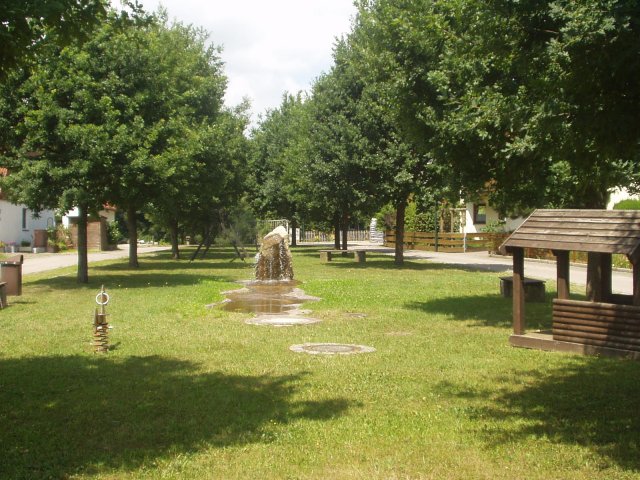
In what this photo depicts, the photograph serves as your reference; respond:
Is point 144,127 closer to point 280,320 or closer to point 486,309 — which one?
point 280,320

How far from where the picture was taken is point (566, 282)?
10.5m

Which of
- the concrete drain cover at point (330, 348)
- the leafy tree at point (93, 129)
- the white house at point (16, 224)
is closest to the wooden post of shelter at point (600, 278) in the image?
the concrete drain cover at point (330, 348)

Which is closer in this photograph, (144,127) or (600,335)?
(600,335)

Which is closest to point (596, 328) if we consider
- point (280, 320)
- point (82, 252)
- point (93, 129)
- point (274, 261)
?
point (280, 320)

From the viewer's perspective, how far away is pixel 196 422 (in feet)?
21.7

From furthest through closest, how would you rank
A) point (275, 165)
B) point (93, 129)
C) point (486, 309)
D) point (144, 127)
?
1. point (275, 165)
2. point (144, 127)
3. point (93, 129)
4. point (486, 309)

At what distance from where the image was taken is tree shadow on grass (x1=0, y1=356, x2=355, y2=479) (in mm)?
5688

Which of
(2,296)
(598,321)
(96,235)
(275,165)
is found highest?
(275,165)

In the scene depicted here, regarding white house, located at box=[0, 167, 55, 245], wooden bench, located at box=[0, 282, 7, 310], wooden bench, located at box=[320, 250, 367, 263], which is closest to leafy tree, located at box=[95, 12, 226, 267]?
wooden bench, located at box=[0, 282, 7, 310]

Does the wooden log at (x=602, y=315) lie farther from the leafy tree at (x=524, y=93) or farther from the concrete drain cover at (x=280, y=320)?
the concrete drain cover at (x=280, y=320)

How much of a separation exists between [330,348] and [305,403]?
3.20 m

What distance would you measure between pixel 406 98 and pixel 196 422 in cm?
1109

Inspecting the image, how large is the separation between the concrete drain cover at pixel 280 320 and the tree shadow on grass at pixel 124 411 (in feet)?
12.4

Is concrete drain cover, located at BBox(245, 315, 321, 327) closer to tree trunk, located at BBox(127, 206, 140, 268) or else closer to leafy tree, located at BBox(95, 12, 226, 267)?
leafy tree, located at BBox(95, 12, 226, 267)
